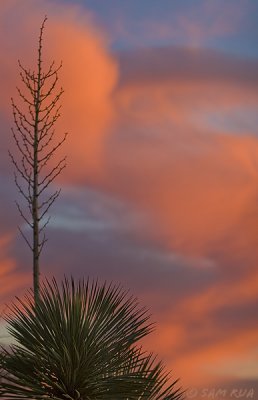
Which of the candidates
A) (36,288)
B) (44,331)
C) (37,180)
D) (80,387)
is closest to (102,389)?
(80,387)

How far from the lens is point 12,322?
11086 mm

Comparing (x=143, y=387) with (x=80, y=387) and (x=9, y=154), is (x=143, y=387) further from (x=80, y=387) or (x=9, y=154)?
(x=9, y=154)

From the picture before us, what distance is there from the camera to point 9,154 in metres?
15.8

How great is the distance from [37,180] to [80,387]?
5156mm

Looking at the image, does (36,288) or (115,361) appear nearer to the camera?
(115,361)

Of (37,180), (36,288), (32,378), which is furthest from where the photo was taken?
(37,180)

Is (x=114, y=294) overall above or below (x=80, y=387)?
above

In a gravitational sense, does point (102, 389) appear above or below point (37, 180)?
below

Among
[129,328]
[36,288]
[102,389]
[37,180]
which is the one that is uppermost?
[37,180]

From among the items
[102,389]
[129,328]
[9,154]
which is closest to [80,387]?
[102,389]

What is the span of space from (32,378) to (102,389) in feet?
3.08

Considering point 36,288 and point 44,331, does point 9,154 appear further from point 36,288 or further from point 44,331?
point 44,331

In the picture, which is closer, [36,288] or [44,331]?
[44,331]

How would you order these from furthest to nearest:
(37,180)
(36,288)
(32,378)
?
(37,180)
(36,288)
(32,378)
